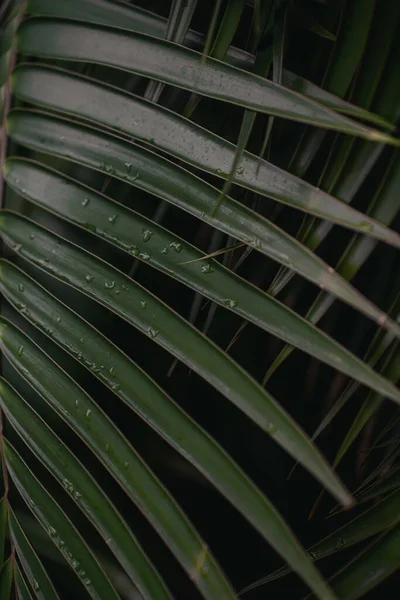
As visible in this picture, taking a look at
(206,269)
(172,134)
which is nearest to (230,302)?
(206,269)

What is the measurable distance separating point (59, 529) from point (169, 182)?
1.10ft

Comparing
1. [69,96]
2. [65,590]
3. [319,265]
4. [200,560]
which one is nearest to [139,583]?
[200,560]

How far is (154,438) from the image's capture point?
0.62 metres

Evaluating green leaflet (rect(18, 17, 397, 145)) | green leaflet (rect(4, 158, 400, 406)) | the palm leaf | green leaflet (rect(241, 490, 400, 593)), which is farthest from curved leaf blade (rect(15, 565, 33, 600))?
green leaflet (rect(18, 17, 397, 145))

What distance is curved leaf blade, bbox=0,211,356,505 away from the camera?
0.39m

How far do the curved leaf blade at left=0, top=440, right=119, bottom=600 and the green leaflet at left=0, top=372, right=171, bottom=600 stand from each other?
0.03 meters

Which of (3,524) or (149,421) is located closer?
(149,421)

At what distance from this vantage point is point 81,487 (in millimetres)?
494

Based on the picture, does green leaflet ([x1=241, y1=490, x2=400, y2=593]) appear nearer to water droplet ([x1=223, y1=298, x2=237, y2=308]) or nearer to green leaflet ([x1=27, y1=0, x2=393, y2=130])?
water droplet ([x1=223, y1=298, x2=237, y2=308])

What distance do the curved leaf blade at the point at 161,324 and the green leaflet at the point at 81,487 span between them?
89 millimetres

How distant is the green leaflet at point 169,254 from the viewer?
403 mm

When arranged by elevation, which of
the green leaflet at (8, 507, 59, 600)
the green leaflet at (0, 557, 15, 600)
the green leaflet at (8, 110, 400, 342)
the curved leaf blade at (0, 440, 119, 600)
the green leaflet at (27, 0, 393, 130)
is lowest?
the green leaflet at (0, 557, 15, 600)

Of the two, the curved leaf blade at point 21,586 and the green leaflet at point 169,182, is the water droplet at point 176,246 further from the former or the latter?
the curved leaf blade at point 21,586

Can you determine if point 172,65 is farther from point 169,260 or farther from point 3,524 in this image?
point 3,524
